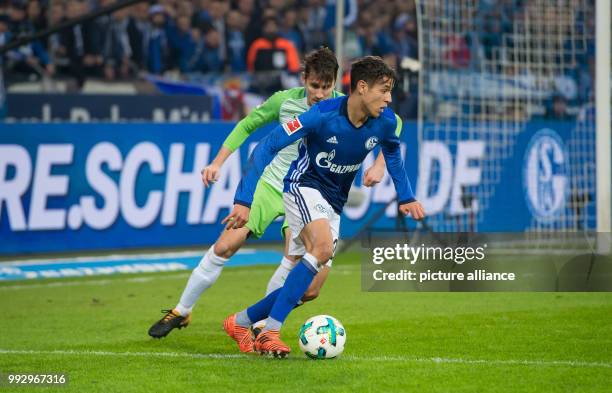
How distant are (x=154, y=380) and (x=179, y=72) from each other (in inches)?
445

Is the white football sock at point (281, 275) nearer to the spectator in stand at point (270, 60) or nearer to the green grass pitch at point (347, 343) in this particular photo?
the green grass pitch at point (347, 343)

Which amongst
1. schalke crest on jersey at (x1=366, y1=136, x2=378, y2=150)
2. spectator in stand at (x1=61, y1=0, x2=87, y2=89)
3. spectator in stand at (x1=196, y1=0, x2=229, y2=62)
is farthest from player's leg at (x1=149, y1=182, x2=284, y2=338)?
spectator in stand at (x1=196, y1=0, x2=229, y2=62)

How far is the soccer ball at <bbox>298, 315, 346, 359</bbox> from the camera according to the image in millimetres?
7465

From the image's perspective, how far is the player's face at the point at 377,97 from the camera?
7523mm

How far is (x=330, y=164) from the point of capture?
305 inches

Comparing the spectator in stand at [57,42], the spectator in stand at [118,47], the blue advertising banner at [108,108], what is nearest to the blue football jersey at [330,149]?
the blue advertising banner at [108,108]

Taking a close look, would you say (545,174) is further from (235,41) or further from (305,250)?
(305,250)

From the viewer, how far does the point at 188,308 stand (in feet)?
28.0

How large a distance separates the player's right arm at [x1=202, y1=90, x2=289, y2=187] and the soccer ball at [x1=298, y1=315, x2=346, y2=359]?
3.81ft

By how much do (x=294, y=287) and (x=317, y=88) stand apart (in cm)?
163

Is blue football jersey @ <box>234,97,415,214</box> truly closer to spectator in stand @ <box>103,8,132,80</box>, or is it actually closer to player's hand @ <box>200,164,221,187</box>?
player's hand @ <box>200,164,221,187</box>

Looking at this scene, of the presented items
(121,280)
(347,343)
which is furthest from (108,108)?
(347,343)

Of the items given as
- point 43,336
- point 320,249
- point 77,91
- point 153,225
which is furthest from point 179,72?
point 320,249

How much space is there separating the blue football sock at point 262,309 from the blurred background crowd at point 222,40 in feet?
21.6
